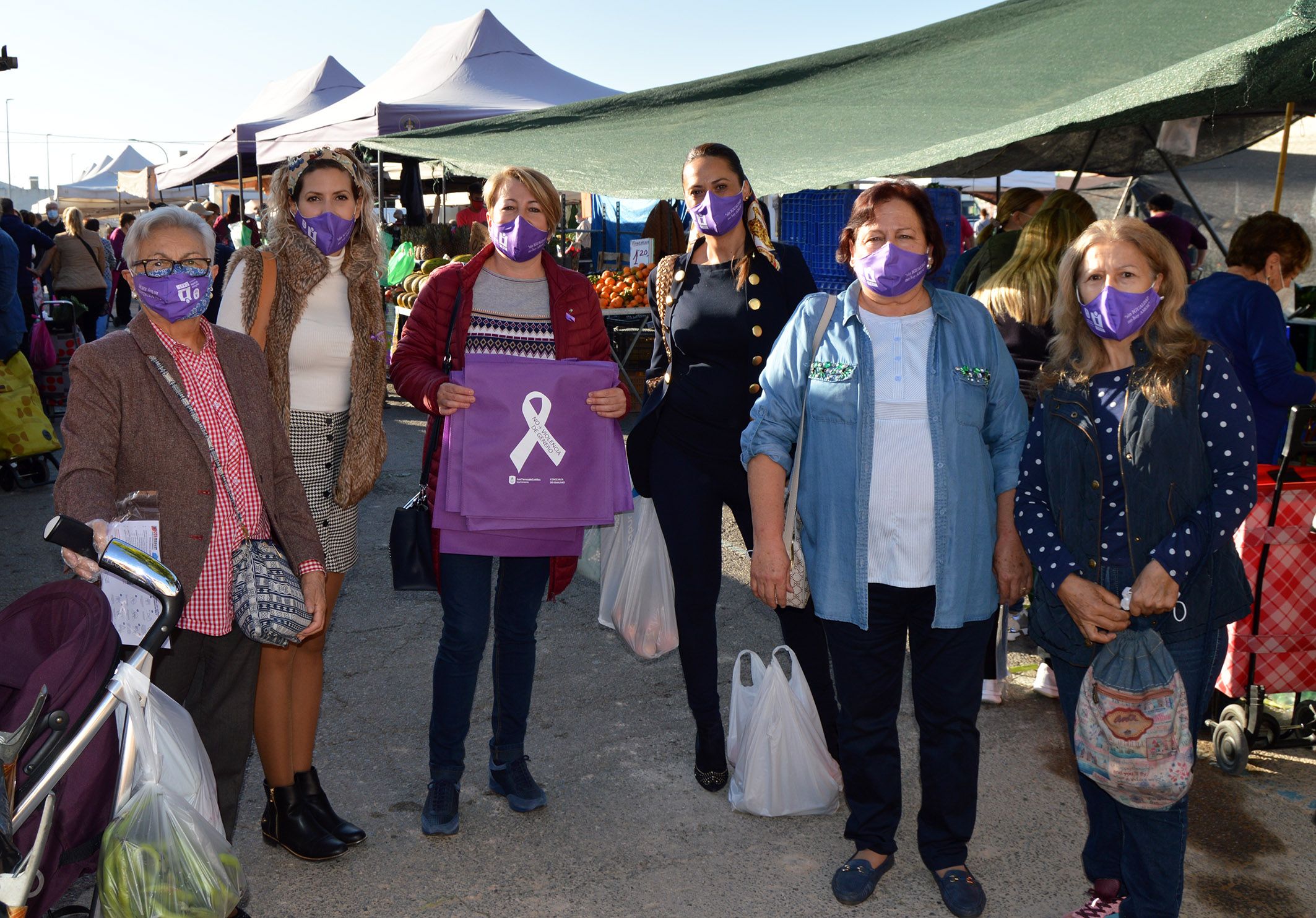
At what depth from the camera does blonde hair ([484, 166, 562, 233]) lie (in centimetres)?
356

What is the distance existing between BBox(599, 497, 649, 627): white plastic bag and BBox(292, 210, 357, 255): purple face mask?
Result: 1.44m

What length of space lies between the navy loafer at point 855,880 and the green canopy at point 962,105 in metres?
2.32

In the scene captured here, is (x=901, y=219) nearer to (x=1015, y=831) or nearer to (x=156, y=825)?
(x=1015, y=831)

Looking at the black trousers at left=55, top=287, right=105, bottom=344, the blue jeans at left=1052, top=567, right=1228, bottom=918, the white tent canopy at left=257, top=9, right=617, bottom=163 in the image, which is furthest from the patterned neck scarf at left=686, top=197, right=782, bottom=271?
the black trousers at left=55, top=287, right=105, bottom=344

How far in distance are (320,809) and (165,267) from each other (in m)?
1.71

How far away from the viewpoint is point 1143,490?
2740mm

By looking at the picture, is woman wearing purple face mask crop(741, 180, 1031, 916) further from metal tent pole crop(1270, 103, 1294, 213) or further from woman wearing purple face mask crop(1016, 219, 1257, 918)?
metal tent pole crop(1270, 103, 1294, 213)

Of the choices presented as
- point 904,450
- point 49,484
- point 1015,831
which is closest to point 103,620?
point 904,450

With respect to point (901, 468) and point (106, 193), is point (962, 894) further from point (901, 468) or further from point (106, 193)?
point (106, 193)

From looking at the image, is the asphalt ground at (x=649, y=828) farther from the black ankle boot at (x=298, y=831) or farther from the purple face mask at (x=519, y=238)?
the purple face mask at (x=519, y=238)

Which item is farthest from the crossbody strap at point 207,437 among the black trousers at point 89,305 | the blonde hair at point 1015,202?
the black trousers at point 89,305

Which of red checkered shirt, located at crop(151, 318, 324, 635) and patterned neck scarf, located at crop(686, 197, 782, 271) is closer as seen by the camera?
red checkered shirt, located at crop(151, 318, 324, 635)

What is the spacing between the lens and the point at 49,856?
2.18 meters

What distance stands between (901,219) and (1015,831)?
1981mm
